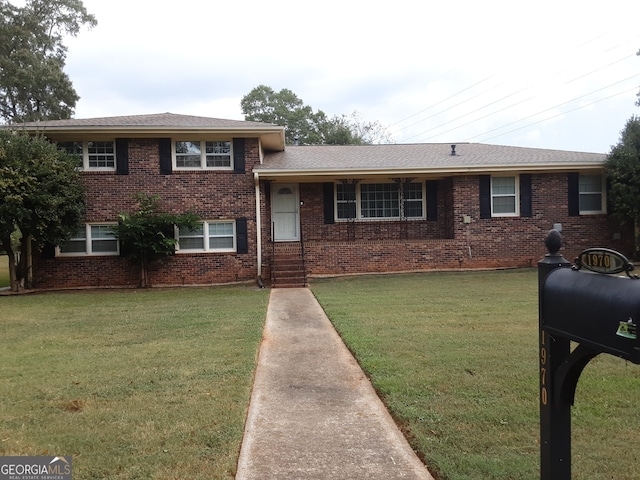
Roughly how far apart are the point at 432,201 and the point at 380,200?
72.1 inches

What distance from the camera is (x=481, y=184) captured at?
17.2 metres

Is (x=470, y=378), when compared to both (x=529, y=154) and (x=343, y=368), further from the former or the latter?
(x=529, y=154)

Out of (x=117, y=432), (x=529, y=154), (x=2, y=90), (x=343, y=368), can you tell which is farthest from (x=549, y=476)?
(x=2, y=90)

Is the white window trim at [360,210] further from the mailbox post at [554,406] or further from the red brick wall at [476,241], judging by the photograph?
the mailbox post at [554,406]

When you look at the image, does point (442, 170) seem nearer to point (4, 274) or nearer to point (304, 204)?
point (304, 204)

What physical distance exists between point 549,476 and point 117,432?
10.3 feet

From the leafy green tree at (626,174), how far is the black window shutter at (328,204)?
9042 mm

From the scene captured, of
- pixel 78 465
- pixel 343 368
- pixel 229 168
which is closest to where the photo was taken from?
pixel 78 465

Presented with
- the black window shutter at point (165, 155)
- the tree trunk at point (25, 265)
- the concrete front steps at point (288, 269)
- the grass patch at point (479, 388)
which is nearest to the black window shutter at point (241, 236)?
the concrete front steps at point (288, 269)

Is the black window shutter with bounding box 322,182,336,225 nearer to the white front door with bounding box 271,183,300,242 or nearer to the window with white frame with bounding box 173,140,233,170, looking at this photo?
the white front door with bounding box 271,183,300,242

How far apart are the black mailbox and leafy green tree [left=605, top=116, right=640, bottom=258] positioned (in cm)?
1635

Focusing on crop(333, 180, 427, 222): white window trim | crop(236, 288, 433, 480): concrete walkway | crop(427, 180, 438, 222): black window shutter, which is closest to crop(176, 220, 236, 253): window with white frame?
crop(333, 180, 427, 222): white window trim

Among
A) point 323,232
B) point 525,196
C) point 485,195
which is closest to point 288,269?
point 323,232

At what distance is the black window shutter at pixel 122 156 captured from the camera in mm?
15516
